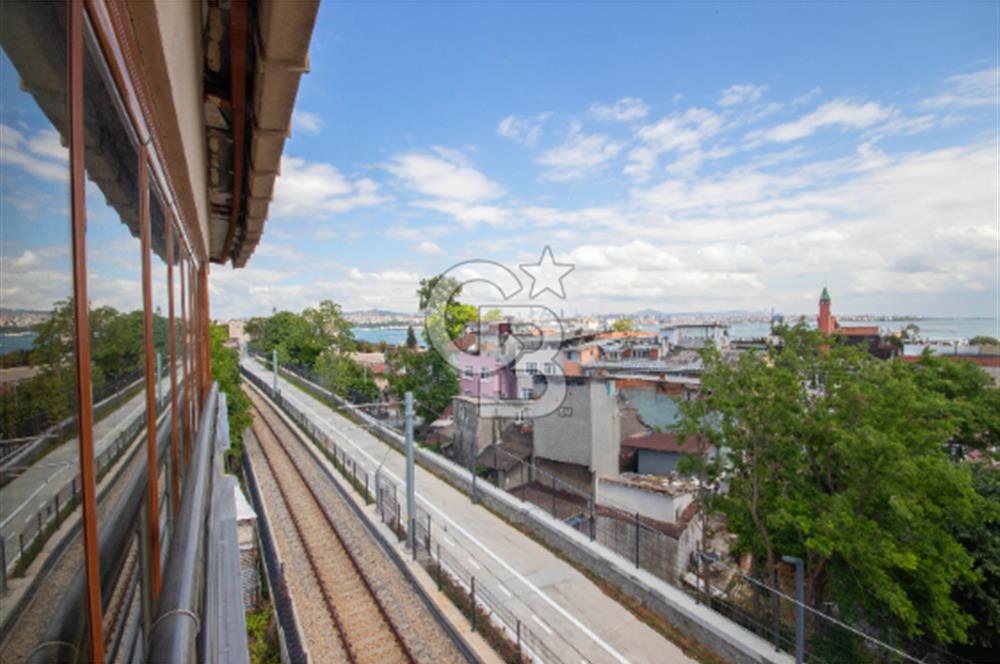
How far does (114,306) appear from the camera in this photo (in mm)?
1136

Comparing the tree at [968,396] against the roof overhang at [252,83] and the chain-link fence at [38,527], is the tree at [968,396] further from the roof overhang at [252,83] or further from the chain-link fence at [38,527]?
the chain-link fence at [38,527]

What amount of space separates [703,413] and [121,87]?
13005mm

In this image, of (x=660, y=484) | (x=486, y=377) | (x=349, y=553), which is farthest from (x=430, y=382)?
(x=349, y=553)

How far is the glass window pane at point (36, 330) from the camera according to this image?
21.0 inches

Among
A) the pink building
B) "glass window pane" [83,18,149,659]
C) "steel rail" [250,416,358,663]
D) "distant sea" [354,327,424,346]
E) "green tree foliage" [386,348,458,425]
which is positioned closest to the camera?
"glass window pane" [83,18,149,659]

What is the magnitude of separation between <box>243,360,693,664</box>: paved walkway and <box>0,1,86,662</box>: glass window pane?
9835 millimetres

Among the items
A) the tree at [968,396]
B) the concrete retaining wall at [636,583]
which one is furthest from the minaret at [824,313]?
the concrete retaining wall at [636,583]

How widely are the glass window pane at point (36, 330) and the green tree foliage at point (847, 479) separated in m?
11.3

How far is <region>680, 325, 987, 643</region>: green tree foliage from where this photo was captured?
31.8ft

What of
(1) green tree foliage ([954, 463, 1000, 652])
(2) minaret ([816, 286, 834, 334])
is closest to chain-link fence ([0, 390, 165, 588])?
(1) green tree foliage ([954, 463, 1000, 652])

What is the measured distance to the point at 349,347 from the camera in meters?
37.0

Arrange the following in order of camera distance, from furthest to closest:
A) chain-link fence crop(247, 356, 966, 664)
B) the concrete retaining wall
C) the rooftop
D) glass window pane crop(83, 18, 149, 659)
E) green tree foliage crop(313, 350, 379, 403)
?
green tree foliage crop(313, 350, 379, 403), the rooftop, chain-link fence crop(247, 356, 966, 664), the concrete retaining wall, glass window pane crop(83, 18, 149, 659)

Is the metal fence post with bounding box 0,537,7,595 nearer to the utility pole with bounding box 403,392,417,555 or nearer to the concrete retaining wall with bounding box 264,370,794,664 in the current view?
the concrete retaining wall with bounding box 264,370,794,664

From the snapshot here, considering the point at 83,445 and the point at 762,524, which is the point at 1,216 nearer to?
the point at 83,445
